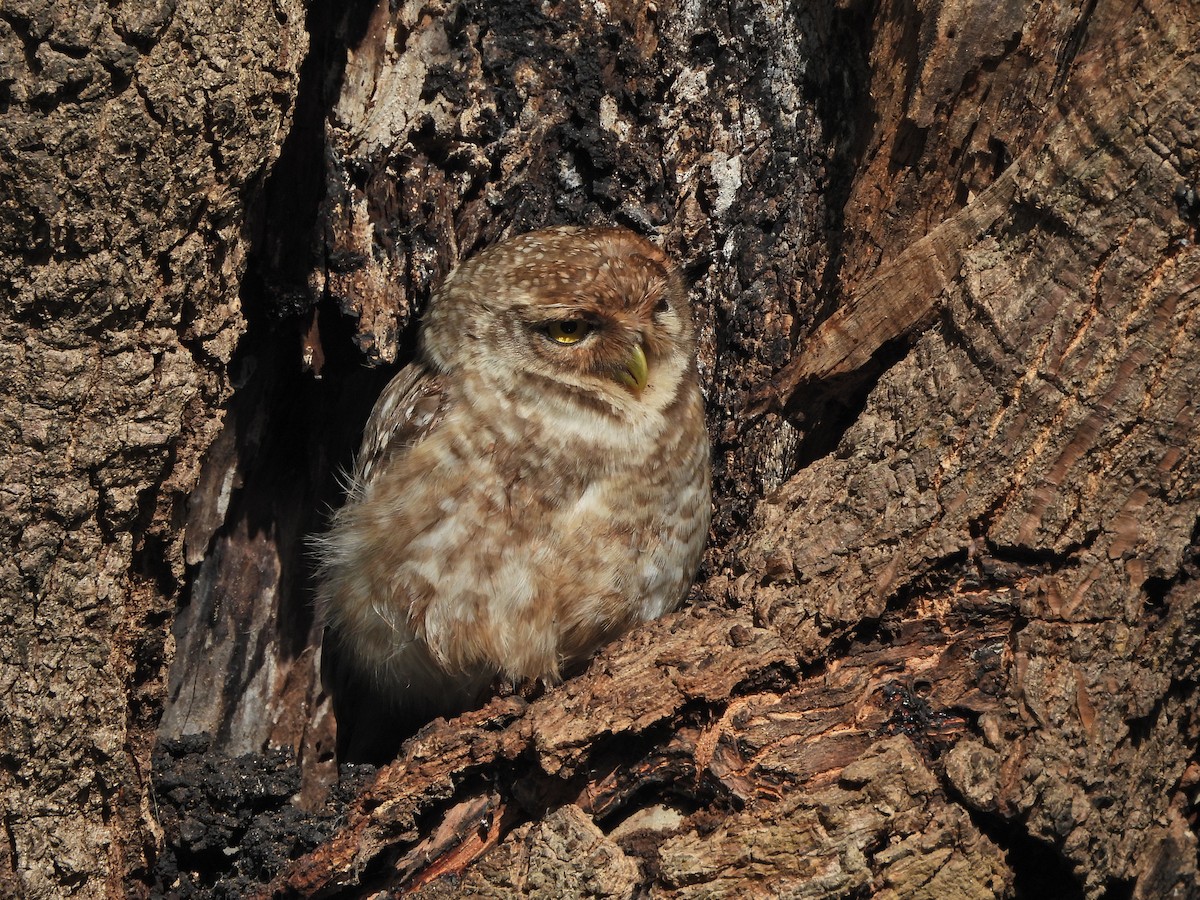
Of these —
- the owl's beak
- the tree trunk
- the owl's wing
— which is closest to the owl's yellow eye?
the owl's beak

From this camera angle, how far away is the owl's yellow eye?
293 centimetres

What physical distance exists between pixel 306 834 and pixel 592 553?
0.93 meters

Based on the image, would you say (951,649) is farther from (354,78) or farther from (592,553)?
(354,78)

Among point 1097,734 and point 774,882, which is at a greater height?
point 1097,734

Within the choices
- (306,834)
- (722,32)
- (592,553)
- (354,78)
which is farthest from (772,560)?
(354,78)

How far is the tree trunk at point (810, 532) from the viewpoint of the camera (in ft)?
6.95

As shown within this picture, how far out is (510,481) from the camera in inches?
114

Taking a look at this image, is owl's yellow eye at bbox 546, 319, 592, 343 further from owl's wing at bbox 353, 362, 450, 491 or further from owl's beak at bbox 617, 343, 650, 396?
owl's wing at bbox 353, 362, 450, 491

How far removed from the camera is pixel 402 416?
10.2 ft

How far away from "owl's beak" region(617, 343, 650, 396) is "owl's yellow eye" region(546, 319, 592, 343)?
0.13 meters

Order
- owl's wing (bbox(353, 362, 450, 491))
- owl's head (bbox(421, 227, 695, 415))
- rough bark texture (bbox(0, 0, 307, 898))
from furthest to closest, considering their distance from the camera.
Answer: owl's wing (bbox(353, 362, 450, 491)) < owl's head (bbox(421, 227, 695, 415)) < rough bark texture (bbox(0, 0, 307, 898))

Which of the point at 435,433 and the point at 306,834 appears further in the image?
the point at 435,433

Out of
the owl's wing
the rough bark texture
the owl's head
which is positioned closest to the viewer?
the rough bark texture

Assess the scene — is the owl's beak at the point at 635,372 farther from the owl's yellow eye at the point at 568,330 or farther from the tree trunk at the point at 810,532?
the tree trunk at the point at 810,532
